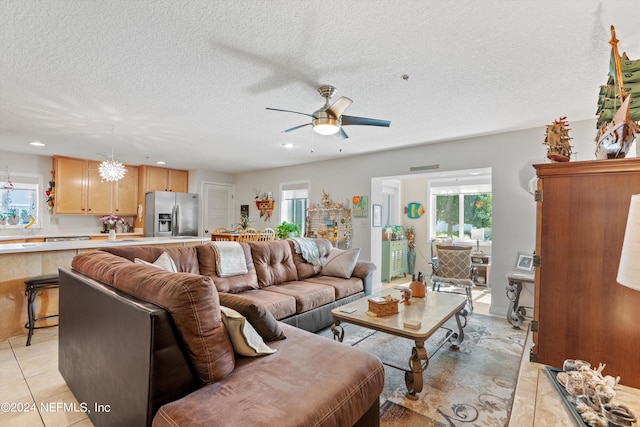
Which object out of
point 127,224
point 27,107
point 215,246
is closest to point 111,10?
point 215,246

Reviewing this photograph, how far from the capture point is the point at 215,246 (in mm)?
3344

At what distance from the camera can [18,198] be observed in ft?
18.6

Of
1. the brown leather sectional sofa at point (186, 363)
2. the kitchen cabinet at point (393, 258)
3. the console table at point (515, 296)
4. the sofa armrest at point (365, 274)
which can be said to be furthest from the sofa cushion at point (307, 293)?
the kitchen cabinet at point (393, 258)

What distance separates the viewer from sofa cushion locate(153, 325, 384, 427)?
1.18 metres

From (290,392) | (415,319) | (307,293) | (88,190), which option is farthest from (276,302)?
(88,190)

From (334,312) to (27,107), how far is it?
385 centimetres

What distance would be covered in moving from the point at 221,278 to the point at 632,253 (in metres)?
3.06

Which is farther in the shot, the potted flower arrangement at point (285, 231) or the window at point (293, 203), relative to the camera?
the window at point (293, 203)

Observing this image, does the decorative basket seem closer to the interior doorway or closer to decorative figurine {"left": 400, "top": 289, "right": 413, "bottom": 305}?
decorative figurine {"left": 400, "top": 289, "right": 413, "bottom": 305}

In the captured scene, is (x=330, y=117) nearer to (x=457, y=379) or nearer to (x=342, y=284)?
(x=342, y=284)

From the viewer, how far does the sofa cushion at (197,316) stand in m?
1.35

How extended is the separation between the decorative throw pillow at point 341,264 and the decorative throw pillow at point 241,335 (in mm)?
2398

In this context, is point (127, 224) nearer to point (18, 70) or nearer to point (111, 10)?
point (18, 70)

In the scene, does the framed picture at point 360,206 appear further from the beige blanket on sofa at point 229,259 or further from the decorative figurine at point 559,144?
the decorative figurine at point 559,144
